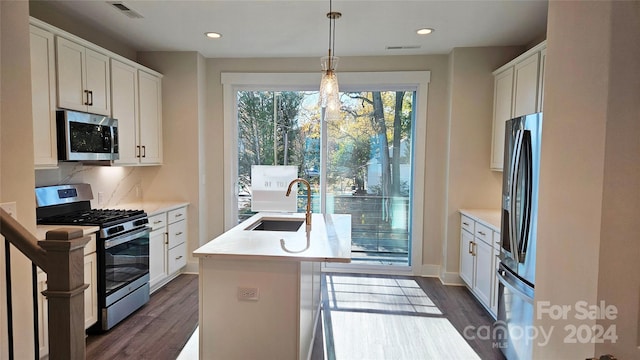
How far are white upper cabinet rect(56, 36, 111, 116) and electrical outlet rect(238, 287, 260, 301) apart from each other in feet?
6.76

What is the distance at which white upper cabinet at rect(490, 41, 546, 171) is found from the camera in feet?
9.43

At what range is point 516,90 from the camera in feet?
10.7

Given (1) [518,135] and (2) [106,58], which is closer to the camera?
(1) [518,135]

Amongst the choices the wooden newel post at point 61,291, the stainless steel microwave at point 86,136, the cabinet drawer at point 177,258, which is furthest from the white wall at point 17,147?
the cabinet drawer at point 177,258

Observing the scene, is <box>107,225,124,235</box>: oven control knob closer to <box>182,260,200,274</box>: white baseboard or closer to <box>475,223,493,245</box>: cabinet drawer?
<box>182,260,200,274</box>: white baseboard

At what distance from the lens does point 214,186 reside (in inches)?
173

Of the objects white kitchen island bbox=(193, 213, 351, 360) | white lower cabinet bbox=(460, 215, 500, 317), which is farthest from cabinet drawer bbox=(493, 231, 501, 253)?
white kitchen island bbox=(193, 213, 351, 360)

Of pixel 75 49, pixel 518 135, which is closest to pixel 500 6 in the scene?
pixel 518 135

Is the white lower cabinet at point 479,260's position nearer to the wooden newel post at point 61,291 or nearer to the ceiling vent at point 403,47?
the ceiling vent at point 403,47

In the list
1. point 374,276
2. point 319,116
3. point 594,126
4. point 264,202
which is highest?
point 319,116

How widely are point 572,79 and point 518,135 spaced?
1534mm

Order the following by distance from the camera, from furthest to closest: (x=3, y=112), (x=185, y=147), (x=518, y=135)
Answer: (x=185, y=147)
(x=518, y=135)
(x=3, y=112)

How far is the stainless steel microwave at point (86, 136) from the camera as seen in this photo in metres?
2.59

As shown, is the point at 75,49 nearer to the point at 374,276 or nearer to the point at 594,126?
the point at 594,126
